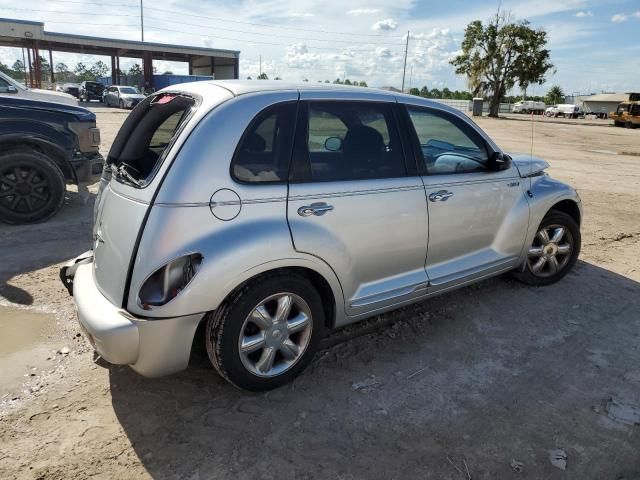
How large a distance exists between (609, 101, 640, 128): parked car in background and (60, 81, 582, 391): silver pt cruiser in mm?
48200

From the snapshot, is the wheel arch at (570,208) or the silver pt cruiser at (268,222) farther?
the wheel arch at (570,208)

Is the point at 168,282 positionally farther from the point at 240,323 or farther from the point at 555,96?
the point at 555,96

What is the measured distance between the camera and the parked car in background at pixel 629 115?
4344 cm

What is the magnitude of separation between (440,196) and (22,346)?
3.16 metres

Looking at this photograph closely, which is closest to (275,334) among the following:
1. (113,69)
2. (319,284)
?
(319,284)

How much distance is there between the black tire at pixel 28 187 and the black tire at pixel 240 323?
4838mm

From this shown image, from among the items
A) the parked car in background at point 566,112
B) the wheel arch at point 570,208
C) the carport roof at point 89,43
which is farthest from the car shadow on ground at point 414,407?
the parked car in background at point 566,112

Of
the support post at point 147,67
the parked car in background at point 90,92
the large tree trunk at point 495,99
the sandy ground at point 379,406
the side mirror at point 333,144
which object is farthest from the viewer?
the support post at point 147,67

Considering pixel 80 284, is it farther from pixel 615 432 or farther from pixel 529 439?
pixel 615 432

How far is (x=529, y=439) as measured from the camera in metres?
2.73

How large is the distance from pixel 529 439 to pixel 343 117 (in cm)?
222

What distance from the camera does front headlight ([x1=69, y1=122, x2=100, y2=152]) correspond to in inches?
264

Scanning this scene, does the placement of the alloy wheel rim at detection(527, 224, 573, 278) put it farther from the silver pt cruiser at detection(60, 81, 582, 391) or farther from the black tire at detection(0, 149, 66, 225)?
the black tire at detection(0, 149, 66, 225)

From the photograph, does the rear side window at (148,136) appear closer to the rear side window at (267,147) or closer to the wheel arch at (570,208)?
the rear side window at (267,147)
